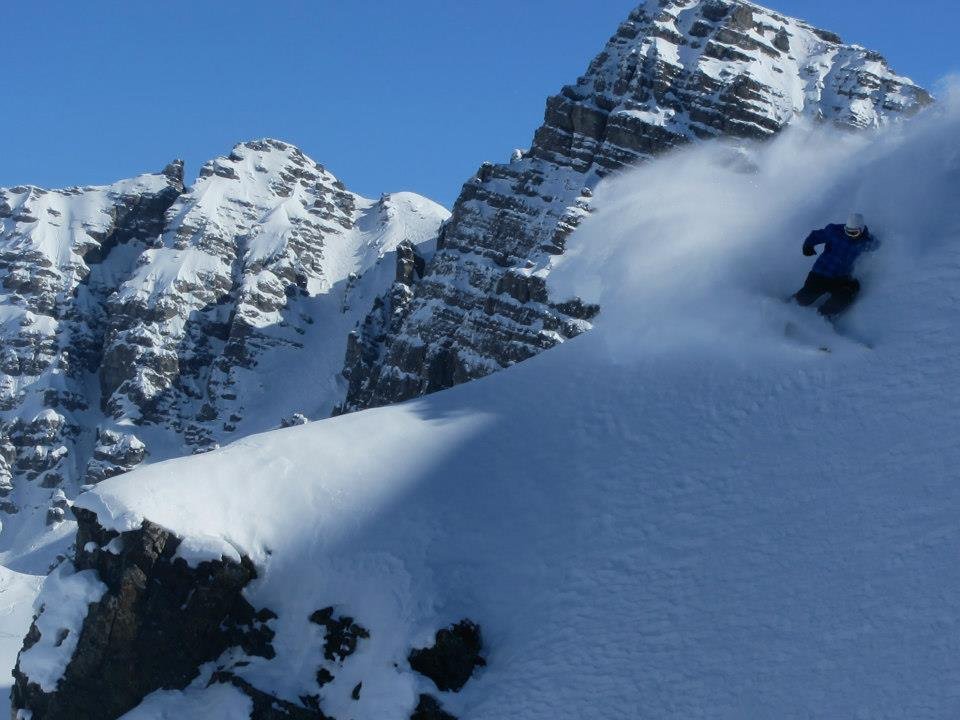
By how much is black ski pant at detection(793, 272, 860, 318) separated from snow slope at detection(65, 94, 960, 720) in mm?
291

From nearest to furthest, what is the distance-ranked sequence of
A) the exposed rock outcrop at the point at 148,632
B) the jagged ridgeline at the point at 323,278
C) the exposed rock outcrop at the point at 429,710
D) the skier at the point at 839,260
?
the exposed rock outcrop at the point at 429,710 → the exposed rock outcrop at the point at 148,632 → the skier at the point at 839,260 → the jagged ridgeline at the point at 323,278

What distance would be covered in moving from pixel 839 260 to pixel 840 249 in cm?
23

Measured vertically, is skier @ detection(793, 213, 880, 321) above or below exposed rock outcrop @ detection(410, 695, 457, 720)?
above

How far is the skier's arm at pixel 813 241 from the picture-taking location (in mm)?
24234

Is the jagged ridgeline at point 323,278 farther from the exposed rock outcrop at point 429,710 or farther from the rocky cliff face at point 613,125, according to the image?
the exposed rock outcrop at point 429,710

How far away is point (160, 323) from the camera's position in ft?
566

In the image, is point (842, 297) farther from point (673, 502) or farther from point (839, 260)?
point (673, 502)

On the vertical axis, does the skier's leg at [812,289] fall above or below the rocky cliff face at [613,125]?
below

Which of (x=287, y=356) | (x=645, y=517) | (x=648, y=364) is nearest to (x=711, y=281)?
(x=648, y=364)

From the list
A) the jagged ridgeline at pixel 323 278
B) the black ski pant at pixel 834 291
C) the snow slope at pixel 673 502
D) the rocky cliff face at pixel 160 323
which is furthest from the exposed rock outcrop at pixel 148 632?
the rocky cliff face at pixel 160 323

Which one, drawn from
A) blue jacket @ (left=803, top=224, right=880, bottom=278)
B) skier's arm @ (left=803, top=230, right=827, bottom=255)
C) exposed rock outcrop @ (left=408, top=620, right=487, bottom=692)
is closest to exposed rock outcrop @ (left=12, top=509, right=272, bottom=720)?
exposed rock outcrop @ (left=408, top=620, right=487, bottom=692)

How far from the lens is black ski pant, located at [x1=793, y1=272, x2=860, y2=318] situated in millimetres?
23875

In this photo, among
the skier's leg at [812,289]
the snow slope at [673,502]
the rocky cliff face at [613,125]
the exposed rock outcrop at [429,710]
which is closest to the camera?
the snow slope at [673,502]

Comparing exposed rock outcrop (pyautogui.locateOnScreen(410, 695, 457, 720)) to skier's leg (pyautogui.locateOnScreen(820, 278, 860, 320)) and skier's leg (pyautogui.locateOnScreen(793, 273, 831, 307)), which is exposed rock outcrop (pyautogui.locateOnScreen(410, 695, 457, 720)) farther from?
skier's leg (pyautogui.locateOnScreen(793, 273, 831, 307))
